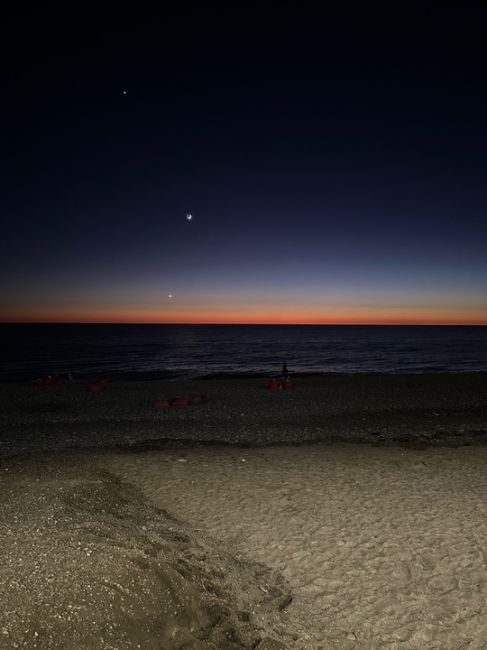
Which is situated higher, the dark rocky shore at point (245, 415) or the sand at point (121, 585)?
the sand at point (121, 585)

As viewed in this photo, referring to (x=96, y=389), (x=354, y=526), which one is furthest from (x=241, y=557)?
(x=96, y=389)

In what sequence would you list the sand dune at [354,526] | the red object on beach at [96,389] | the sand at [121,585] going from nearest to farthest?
the sand at [121,585]
the sand dune at [354,526]
the red object on beach at [96,389]

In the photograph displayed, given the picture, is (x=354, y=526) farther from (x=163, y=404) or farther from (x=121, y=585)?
(x=163, y=404)

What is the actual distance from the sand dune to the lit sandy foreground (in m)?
0.03

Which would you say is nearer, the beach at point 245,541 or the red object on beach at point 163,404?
the beach at point 245,541

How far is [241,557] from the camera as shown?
8.12 m

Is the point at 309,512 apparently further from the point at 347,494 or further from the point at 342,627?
the point at 342,627

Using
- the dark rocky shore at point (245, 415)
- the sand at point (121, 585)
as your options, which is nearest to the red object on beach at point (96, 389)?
the dark rocky shore at point (245, 415)

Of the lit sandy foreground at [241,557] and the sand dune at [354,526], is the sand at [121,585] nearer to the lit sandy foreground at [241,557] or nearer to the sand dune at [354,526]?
the lit sandy foreground at [241,557]

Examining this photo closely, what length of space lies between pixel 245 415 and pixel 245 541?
12.9 m

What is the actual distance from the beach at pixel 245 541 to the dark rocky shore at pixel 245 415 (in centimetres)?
30

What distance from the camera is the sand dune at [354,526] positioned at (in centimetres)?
654

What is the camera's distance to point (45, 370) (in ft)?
150

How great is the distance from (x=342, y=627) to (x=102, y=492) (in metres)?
6.01
